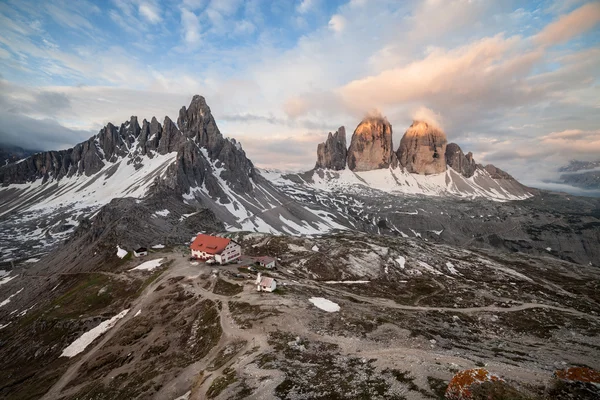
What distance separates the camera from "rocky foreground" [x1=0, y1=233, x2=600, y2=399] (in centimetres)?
3061

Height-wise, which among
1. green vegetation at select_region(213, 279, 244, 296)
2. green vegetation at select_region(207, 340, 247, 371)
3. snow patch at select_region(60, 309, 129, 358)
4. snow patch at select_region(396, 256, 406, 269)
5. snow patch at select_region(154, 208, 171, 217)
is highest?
snow patch at select_region(154, 208, 171, 217)

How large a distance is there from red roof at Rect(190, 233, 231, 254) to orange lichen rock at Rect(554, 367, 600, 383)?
79653mm

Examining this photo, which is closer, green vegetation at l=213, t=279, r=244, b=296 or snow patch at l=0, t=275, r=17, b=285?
green vegetation at l=213, t=279, r=244, b=296

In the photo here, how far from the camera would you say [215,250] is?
88312mm

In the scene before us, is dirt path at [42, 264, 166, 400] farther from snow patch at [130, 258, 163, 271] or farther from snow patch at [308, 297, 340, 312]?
snow patch at [308, 297, 340, 312]

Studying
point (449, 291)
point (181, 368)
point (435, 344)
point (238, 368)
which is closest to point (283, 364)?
point (238, 368)

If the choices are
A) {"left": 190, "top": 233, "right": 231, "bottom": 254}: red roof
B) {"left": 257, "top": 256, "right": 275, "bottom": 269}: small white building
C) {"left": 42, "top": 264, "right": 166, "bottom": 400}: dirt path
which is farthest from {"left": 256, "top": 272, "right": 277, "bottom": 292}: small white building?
{"left": 190, "top": 233, "right": 231, "bottom": 254}: red roof

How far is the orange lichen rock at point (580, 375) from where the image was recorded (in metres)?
24.2

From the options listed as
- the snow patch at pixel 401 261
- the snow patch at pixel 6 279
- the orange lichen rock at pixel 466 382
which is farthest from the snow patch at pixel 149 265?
the snow patch at pixel 401 261

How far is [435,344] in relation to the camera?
133ft

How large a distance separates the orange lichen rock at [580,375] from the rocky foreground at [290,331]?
84.5 inches

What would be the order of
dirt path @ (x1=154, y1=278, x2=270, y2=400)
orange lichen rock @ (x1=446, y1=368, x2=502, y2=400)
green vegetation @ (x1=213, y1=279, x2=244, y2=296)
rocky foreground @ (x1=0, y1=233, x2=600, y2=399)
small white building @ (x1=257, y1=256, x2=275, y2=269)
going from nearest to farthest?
orange lichen rock @ (x1=446, y1=368, x2=502, y2=400) < rocky foreground @ (x1=0, y1=233, x2=600, y2=399) < dirt path @ (x1=154, y1=278, x2=270, y2=400) < green vegetation @ (x1=213, y1=279, x2=244, y2=296) < small white building @ (x1=257, y1=256, x2=275, y2=269)

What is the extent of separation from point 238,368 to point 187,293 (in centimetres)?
3578

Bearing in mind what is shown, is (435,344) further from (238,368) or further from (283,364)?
(238,368)
